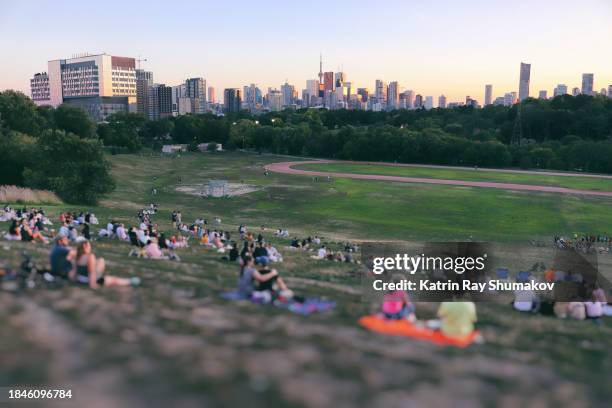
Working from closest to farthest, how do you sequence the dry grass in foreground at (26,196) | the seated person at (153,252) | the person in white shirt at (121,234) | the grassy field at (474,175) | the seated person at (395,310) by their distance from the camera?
the seated person at (395,310), the seated person at (153,252), the person in white shirt at (121,234), the dry grass in foreground at (26,196), the grassy field at (474,175)

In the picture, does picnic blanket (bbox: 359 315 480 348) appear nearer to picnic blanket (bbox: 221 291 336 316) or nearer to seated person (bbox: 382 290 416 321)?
seated person (bbox: 382 290 416 321)

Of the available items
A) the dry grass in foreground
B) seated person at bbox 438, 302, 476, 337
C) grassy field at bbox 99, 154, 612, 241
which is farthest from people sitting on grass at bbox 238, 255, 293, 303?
the dry grass in foreground

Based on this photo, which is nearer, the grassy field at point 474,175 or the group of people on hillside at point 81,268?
the group of people on hillside at point 81,268

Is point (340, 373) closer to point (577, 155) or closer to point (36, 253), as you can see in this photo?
point (36, 253)

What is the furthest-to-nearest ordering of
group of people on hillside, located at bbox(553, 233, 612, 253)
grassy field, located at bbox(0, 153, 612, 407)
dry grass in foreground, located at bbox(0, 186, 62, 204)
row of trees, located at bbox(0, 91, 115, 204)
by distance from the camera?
row of trees, located at bbox(0, 91, 115, 204) < dry grass in foreground, located at bbox(0, 186, 62, 204) < group of people on hillside, located at bbox(553, 233, 612, 253) < grassy field, located at bbox(0, 153, 612, 407)

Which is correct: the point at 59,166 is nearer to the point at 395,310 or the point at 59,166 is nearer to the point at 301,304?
the point at 301,304

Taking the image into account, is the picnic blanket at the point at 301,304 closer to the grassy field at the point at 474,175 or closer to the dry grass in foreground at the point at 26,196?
the dry grass in foreground at the point at 26,196

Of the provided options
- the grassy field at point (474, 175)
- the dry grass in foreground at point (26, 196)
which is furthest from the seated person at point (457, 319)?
the grassy field at point (474, 175)
